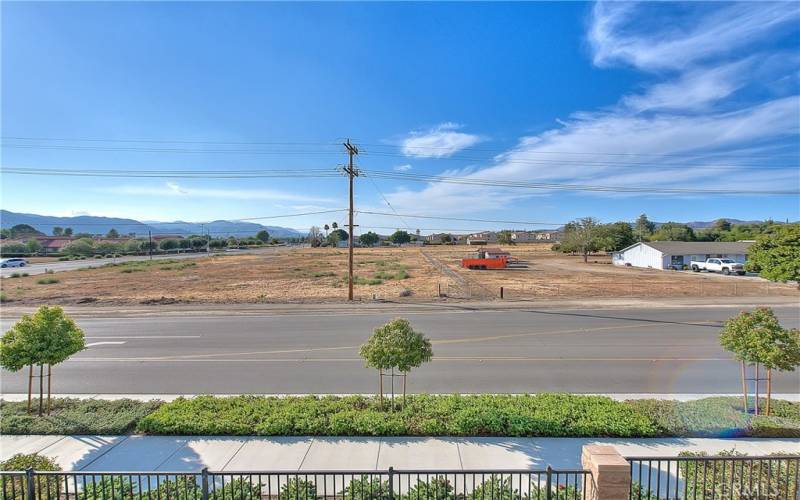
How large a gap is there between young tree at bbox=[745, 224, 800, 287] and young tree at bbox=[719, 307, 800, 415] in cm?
508

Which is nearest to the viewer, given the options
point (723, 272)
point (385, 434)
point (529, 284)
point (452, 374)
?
point (385, 434)

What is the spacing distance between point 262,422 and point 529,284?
28746mm

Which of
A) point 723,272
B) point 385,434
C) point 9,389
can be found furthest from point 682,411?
point 723,272

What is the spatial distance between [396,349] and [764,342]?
282 inches

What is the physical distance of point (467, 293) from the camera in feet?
88.2

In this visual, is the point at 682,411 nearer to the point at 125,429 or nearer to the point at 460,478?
the point at 460,478

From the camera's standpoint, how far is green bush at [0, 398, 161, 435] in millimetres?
6844

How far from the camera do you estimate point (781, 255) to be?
36.8 ft

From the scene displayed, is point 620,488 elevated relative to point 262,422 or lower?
elevated

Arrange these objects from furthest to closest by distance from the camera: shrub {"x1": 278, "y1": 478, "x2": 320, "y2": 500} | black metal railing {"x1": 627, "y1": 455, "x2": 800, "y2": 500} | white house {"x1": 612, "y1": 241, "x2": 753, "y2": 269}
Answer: white house {"x1": 612, "y1": 241, "x2": 753, "y2": 269} → shrub {"x1": 278, "y1": 478, "x2": 320, "y2": 500} → black metal railing {"x1": 627, "y1": 455, "x2": 800, "y2": 500}

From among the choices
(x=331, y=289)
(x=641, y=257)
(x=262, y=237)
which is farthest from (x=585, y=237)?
(x=262, y=237)

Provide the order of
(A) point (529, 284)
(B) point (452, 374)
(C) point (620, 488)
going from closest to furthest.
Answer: (C) point (620, 488)
(B) point (452, 374)
(A) point (529, 284)

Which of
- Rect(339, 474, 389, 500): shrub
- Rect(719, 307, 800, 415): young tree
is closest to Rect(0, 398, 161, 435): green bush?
Rect(339, 474, 389, 500): shrub

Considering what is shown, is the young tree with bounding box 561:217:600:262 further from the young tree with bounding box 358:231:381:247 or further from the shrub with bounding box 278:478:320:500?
the young tree with bounding box 358:231:381:247
